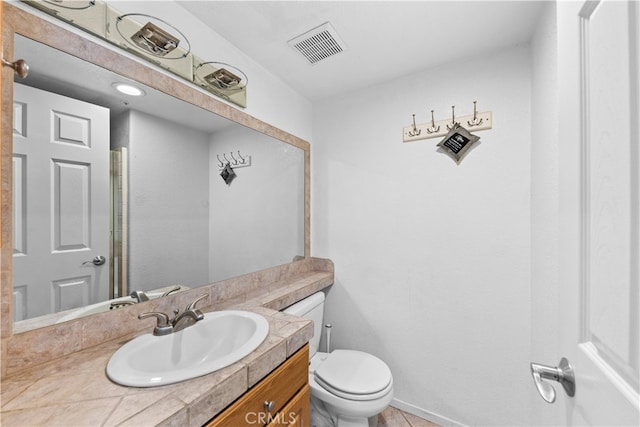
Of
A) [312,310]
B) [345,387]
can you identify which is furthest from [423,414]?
[312,310]

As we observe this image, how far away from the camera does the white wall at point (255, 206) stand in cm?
141

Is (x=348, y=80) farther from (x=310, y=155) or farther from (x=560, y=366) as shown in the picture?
(x=560, y=366)

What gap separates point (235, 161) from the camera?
1498 mm

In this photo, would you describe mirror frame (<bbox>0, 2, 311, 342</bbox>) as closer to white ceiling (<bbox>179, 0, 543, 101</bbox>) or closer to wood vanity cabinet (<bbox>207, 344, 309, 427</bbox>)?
white ceiling (<bbox>179, 0, 543, 101</bbox>)

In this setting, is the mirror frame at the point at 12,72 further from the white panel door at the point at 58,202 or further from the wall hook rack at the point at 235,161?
the wall hook rack at the point at 235,161

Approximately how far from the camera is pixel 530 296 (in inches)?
54.1

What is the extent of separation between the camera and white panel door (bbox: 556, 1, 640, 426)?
1.11 feet

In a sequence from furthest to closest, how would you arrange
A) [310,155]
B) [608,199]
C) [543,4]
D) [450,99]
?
[310,155], [450,99], [543,4], [608,199]

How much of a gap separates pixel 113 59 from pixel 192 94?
317 millimetres

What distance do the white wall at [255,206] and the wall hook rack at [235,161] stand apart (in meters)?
0.01

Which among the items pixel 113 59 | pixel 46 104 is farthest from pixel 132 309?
pixel 113 59

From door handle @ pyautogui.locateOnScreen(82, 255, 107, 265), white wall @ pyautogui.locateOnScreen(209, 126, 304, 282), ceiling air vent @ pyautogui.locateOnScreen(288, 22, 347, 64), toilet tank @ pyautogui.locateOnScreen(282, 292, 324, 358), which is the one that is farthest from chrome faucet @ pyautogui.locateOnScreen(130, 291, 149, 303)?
ceiling air vent @ pyautogui.locateOnScreen(288, 22, 347, 64)

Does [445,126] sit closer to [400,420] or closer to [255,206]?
[255,206]

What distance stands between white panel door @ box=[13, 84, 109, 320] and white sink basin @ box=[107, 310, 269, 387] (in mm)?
283
